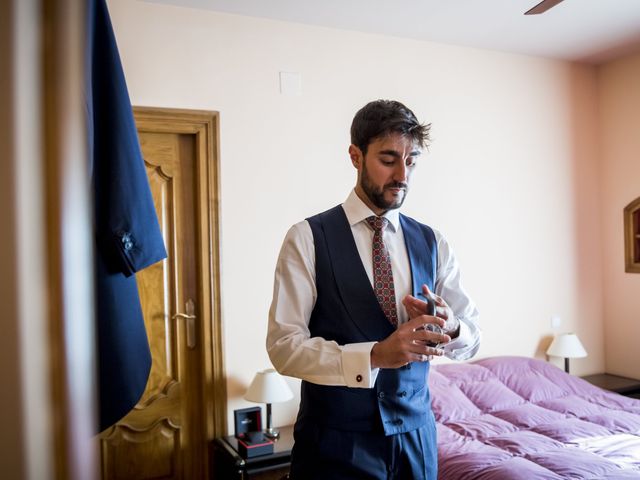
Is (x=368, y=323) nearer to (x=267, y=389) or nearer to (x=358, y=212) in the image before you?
(x=358, y=212)

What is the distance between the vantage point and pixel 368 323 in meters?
1.49

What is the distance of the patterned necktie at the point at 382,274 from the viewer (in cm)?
153

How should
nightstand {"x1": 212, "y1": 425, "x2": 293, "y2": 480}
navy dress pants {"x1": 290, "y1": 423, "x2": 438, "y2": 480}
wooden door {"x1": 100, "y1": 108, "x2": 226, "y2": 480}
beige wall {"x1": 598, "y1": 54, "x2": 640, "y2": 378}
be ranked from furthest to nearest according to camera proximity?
beige wall {"x1": 598, "y1": 54, "x2": 640, "y2": 378}
wooden door {"x1": 100, "y1": 108, "x2": 226, "y2": 480}
nightstand {"x1": 212, "y1": 425, "x2": 293, "y2": 480}
navy dress pants {"x1": 290, "y1": 423, "x2": 438, "y2": 480}

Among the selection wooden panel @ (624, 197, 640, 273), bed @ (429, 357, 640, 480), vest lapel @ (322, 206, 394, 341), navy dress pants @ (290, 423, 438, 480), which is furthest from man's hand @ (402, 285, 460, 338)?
wooden panel @ (624, 197, 640, 273)

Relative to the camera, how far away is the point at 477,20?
368 centimetres

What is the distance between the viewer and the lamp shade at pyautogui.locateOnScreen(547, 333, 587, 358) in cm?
425

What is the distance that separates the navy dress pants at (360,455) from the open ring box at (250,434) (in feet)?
5.21

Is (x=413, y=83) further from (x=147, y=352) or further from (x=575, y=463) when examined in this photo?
(x=147, y=352)

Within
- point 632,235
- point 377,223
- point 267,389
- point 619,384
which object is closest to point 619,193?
point 632,235

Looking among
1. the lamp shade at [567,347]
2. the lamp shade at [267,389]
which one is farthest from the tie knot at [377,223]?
the lamp shade at [567,347]

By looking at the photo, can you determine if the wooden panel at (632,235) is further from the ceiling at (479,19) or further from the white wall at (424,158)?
the ceiling at (479,19)

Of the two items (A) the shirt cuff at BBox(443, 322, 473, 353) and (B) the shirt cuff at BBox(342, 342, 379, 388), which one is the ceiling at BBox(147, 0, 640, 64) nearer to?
(A) the shirt cuff at BBox(443, 322, 473, 353)

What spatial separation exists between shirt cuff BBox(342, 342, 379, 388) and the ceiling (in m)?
2.50

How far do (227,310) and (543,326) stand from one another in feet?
8.18
